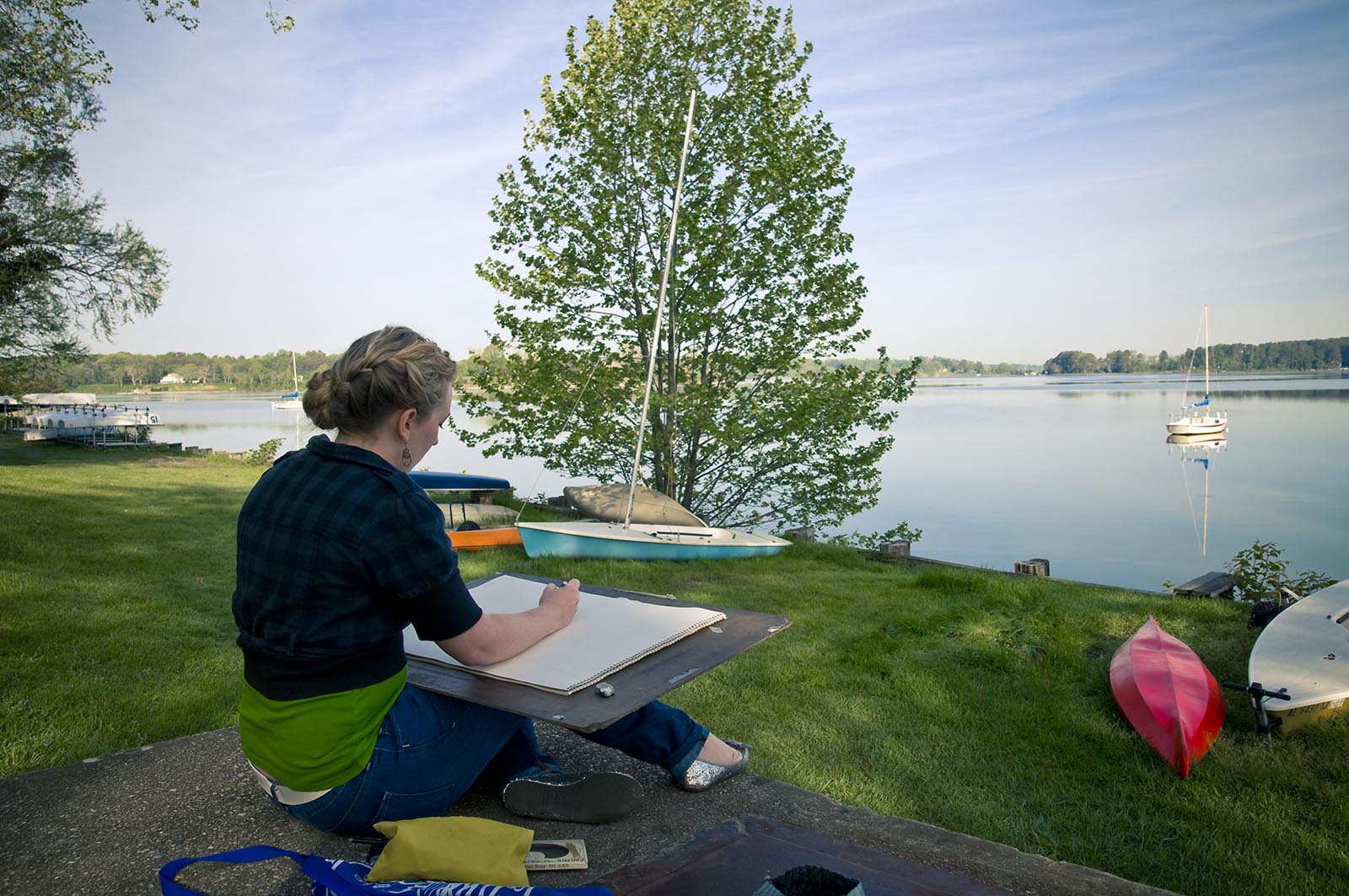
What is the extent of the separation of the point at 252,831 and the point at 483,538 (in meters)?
6.39

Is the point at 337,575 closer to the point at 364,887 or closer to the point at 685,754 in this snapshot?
the point at 364,887

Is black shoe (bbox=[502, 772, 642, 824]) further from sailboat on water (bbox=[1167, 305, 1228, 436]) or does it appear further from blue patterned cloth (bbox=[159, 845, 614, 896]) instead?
sailboat on water (bbox=[1167, 305, 1228, 436])

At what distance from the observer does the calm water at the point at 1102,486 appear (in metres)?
14.0

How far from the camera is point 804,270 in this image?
33.7 ft

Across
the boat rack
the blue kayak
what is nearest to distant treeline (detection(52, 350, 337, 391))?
the boat rack

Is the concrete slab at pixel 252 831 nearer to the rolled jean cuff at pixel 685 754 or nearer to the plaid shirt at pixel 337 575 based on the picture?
the rolled jean cuff at pixel 685 754

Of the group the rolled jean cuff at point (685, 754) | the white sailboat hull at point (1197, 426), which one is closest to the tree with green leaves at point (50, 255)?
the rolled jean cuff at point (685, 754)

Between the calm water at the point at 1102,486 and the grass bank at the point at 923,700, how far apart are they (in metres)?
4.49

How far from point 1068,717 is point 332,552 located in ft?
11.7

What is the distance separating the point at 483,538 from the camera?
29.0 ft

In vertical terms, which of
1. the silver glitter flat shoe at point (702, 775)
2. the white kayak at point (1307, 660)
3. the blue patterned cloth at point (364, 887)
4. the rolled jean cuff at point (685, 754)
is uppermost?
the blue patterned cloth at point (364, 887)

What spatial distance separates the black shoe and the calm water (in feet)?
24.4

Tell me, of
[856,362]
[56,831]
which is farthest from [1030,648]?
[856,362]

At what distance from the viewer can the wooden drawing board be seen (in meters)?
2.02
